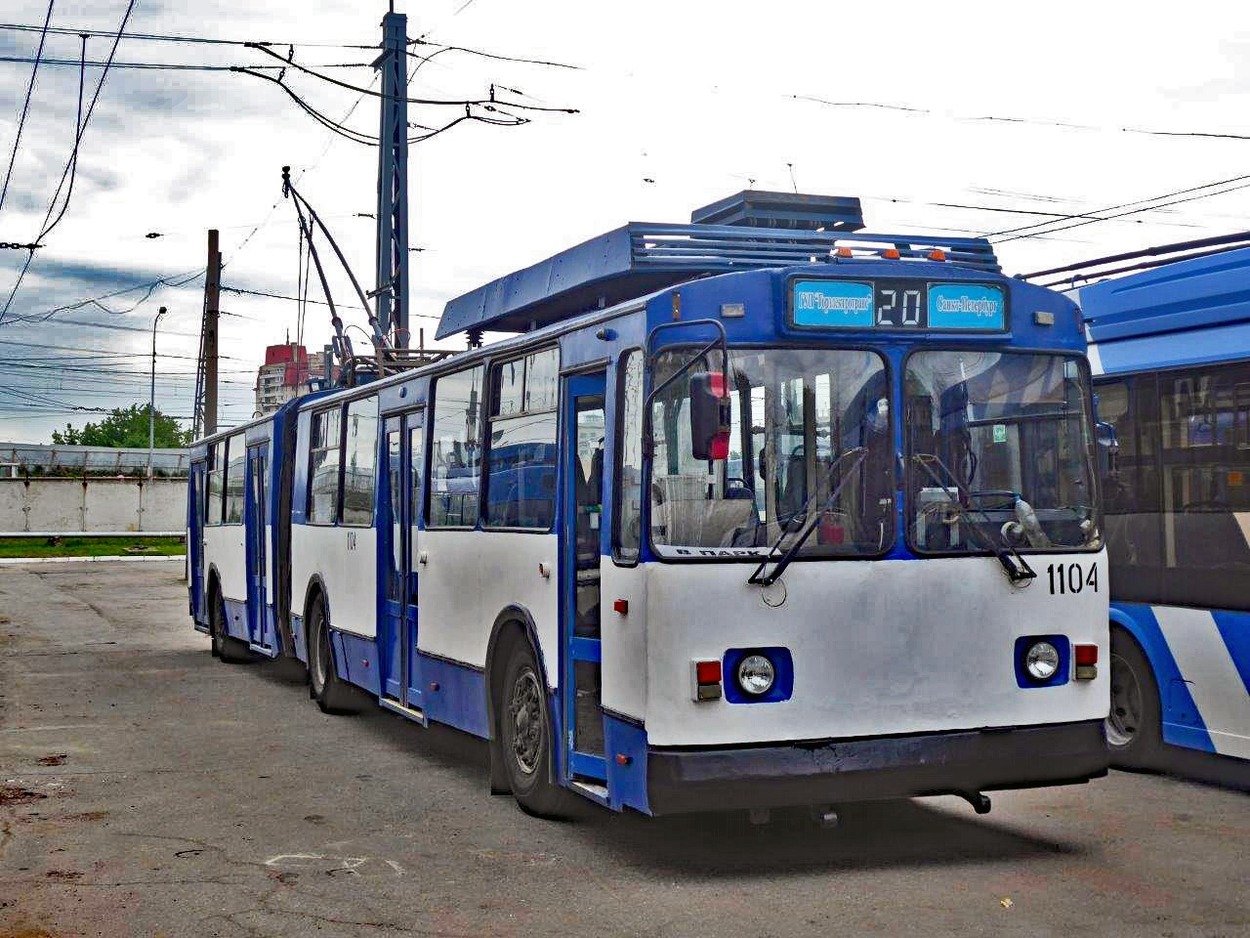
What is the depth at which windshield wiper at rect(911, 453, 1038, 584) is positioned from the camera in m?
7.64

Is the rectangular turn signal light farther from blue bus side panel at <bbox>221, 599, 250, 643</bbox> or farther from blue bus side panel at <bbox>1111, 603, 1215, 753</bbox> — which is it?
blue bus side panel at <bbox>221, 599, 250, 643</bbox>

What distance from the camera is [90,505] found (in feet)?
230

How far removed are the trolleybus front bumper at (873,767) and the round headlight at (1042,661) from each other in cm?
25

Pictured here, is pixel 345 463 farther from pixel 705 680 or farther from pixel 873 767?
pixel 873 767

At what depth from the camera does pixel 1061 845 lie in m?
8.09

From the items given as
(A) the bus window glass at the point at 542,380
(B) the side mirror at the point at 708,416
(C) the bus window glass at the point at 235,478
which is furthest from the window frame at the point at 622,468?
(C) the bus window glass at the point at 235,478

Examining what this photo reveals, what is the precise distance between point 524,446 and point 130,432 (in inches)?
6196

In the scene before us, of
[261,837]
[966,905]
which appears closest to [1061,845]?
[966,905]

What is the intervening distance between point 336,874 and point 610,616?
1.76 metres

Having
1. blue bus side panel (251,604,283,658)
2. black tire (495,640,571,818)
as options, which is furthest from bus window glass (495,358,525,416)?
blue bus side panel (251,604,283,658)

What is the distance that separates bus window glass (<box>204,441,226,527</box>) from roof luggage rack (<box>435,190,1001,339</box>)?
379 inches

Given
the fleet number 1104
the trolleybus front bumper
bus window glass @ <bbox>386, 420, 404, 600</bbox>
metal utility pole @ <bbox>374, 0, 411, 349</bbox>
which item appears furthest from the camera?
metal utility pole @ <bbox>374, 0, 411, 349</bbox>

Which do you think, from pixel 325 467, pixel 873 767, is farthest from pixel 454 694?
pixel 325 467

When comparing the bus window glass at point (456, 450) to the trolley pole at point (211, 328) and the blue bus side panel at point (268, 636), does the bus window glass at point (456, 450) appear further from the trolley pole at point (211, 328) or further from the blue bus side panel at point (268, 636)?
the trolley pole at point (211, 328)
